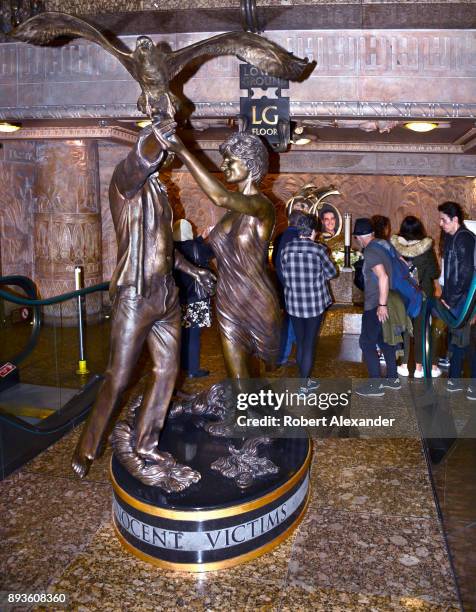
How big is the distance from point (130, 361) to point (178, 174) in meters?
8.28

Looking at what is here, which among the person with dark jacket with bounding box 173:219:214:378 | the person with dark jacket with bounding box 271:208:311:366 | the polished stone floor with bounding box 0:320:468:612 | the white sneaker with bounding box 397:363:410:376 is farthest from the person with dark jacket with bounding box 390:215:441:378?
the person with dark jacket with bounding box 173:219:214:378

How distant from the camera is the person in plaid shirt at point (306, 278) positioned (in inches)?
181

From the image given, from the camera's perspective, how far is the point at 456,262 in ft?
14.8

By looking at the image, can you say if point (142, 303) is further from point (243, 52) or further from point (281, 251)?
point (281, 251)

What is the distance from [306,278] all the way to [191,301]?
3.52 ft

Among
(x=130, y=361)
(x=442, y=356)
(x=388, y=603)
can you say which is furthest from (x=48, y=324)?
(x=442, y=356)

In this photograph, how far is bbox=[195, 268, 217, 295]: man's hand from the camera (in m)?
3.17

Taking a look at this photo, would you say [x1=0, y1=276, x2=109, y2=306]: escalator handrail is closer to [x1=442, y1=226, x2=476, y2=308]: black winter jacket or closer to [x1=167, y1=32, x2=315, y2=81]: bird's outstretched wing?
[x1=167, y1=32, x2=315, y2=81]: bird's outstretched wing

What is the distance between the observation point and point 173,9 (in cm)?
465

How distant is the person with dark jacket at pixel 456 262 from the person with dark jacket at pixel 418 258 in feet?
2.32

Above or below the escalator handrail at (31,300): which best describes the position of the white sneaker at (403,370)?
below

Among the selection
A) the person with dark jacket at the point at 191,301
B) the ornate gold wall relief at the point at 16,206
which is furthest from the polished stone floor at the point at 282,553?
the ornate gold wall relief at the point at 16,206

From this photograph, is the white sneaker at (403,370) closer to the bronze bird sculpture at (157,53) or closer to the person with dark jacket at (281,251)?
the person with dark jacket at (281,251)

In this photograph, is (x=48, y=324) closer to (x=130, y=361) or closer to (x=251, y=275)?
(x=130, y=361)
